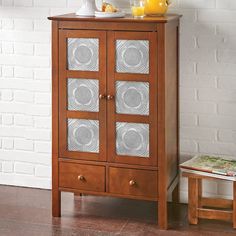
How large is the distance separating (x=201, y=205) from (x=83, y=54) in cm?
113

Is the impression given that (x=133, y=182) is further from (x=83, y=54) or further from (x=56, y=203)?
(x=83, y=54)

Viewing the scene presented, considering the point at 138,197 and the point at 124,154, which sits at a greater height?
the point at 124,154

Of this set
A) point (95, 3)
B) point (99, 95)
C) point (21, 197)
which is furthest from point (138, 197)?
point (95, 3)

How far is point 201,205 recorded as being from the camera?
13.4ft

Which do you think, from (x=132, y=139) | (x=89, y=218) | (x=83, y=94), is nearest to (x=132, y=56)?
(x=83, y=94)

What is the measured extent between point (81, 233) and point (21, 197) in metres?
0.77

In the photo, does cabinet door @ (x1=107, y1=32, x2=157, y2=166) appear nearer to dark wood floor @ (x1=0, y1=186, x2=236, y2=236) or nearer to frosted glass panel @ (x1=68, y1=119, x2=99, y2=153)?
frosted glass panel @ (x1=68, y1=119, x2=99, y2=153)

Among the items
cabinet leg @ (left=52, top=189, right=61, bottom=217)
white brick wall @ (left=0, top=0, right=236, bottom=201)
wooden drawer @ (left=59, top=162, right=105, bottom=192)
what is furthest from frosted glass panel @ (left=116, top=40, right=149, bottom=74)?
cabinet leg @ (left=52, top=189, right=61, bottom=217)

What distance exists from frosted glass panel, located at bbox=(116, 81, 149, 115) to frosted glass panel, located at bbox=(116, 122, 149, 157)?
0.27ft

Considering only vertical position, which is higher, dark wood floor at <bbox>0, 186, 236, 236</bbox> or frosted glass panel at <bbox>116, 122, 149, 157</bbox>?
frosted glass panel at <bbox>116, 122, 149, 157</bbox>

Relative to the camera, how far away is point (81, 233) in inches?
152

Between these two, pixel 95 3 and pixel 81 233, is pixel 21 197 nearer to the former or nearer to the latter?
pixel 81 233

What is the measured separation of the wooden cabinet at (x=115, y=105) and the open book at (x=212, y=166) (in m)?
0.13

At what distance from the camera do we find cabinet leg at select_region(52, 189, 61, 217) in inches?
161
